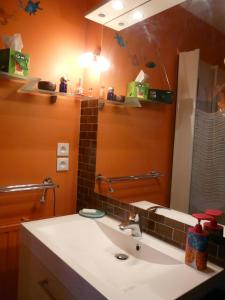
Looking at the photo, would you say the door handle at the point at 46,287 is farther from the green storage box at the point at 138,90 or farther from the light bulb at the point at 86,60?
the light bulb at the point at 86,60

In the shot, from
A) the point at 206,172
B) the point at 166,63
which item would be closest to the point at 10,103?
the point at 166,63

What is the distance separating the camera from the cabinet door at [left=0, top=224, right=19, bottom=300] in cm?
154

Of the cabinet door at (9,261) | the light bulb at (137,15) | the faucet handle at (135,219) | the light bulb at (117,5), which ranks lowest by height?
the cabinet door at (9,261)

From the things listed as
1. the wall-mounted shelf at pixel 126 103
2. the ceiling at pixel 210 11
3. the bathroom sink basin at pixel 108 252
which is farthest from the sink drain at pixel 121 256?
the ceiling at pixel 210 11

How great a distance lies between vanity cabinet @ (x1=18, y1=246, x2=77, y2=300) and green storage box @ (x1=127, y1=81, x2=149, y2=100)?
108 centimetres

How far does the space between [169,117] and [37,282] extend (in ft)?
3.50

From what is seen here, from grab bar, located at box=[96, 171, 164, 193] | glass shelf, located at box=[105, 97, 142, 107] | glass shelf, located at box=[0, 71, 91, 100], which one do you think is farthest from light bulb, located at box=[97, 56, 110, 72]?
grab bar, located at box=[96, 171, 164, 193]

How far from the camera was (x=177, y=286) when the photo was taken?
2.92ft

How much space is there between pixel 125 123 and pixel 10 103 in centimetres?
71

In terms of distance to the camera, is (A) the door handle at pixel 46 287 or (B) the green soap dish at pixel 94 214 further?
(B) the green soap dish at pixel 94 214

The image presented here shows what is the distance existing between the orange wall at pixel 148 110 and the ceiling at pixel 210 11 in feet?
0.08

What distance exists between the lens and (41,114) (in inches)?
64.7

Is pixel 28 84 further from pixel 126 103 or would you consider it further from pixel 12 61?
pixel 126 103

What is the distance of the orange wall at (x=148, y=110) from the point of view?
1292 mm
